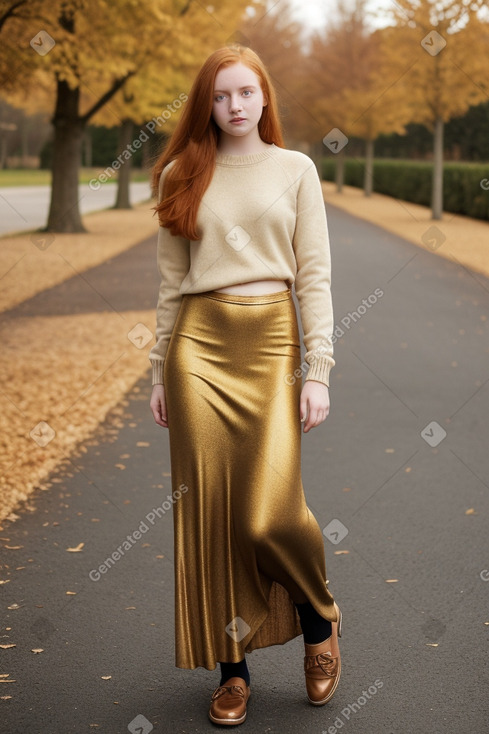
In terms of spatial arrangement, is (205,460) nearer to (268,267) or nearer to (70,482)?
(268,267)

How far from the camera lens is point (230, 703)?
9.96ft

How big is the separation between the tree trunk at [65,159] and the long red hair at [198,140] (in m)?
20.2

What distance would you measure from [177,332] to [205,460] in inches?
15.9

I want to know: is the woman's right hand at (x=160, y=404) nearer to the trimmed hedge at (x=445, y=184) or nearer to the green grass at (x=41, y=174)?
the trimmed hedge at (x=445, y=184)

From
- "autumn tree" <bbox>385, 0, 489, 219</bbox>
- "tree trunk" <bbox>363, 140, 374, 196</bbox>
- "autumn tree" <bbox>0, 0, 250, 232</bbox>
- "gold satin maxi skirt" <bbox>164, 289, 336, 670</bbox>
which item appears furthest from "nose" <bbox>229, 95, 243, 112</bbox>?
"tree trunk" <bbox>363, 140, 374, 196</bbox>

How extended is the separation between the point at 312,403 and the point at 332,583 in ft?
4.54

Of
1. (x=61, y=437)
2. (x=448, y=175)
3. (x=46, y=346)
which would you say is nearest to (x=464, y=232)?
(x=448, y=175)

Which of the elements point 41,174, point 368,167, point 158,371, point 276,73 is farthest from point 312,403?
point 41,174

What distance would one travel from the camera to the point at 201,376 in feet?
9.66

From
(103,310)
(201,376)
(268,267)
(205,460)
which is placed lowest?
(103,310)

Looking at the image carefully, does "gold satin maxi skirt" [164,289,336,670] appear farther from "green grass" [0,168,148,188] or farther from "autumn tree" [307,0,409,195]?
"green grass" [0,168,148,188]

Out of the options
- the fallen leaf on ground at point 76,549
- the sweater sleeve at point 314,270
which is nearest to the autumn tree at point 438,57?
the fallen leaf on ground at point 76,549

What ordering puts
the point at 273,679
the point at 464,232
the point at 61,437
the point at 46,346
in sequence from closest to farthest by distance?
the point at 273,679 → the point at 61,437 → the point at 46,346 → the point at 464,232

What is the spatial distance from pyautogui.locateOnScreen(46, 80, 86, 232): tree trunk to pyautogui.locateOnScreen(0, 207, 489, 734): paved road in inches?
626
